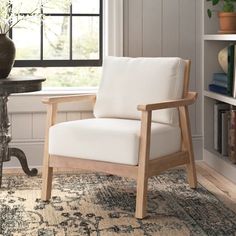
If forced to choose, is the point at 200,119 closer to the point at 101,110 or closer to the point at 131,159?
the point at 101,110

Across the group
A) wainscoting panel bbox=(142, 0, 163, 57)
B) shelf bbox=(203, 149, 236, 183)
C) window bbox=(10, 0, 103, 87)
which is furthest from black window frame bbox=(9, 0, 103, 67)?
shelf bbox=(203, 149, 236, 183)

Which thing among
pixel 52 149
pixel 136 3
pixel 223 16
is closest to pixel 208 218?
pixel 52 149

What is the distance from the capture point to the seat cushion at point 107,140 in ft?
9.68

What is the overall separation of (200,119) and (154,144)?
145 cm

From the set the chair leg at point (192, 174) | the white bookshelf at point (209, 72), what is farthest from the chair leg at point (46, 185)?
the white bookshelf at point (209, 72)

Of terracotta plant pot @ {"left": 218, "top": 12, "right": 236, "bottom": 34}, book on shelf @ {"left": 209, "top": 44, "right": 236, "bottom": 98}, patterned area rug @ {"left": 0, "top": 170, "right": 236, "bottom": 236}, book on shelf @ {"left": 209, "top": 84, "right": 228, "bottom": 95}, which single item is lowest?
patterned area rug @ {"left": 0, "top": 170, "right": 236, "bottom": 236}

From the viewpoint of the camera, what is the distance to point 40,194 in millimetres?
3410

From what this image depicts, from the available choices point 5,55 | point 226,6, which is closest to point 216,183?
point 226,6

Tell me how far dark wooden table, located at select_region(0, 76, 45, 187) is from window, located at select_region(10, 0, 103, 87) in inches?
30.6

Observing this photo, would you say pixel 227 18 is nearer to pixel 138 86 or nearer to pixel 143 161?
pixel 138 86

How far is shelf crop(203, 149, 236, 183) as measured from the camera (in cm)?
377

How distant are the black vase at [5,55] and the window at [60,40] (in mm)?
829

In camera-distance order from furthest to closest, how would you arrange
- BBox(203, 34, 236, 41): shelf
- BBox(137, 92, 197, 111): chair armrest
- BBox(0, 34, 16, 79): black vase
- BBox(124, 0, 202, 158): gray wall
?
BBox(124, 0, 202, 158): gray wall
BBox(203, 34, 236, 41): shelf
BBox(0, 34, 16, 79): black vase
BBox(137, 92, 197, 111): chair armrest

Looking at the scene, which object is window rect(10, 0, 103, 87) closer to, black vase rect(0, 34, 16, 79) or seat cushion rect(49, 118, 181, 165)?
black vase rect(0, 34, 16, 79)
